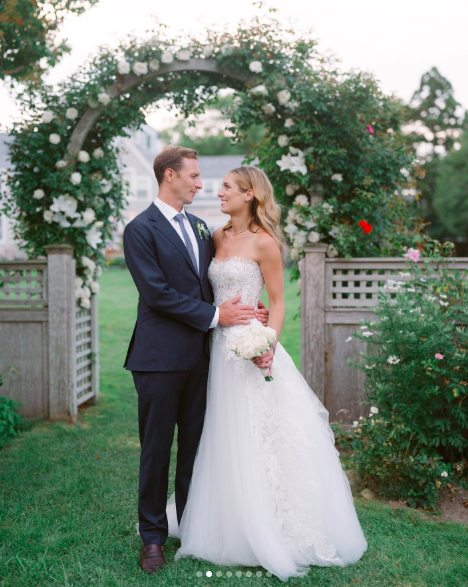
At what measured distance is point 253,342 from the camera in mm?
2871

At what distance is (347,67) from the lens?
534 cm

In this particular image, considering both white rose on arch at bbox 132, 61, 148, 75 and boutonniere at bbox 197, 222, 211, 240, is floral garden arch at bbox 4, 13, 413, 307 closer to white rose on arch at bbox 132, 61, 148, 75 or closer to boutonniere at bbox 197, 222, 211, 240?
white rose on arch at bbox 132, 61, 148, 75

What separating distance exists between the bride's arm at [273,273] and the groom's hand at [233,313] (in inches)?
6.2

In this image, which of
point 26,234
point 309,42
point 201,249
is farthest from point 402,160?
point 26,234

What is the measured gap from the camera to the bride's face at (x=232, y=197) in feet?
10.6

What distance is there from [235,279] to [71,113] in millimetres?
3503

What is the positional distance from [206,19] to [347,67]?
1422 mm

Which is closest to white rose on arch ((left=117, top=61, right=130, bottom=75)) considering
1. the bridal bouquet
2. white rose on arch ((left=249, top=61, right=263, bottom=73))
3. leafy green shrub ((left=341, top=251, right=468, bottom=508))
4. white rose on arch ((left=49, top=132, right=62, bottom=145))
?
white rose on arch ((left=49, top=132, right=62, bottom=145))

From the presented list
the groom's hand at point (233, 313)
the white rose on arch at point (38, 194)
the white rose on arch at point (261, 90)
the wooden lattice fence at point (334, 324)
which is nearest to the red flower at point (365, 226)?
the wooden lattice fence at point (334, 324)

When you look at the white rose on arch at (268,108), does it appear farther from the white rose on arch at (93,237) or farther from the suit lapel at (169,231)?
the suit lapel at (169,231)

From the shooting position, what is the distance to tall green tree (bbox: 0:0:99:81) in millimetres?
5074

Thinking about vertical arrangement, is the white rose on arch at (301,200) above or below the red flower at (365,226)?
above

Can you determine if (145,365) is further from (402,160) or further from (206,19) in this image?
(206,19)

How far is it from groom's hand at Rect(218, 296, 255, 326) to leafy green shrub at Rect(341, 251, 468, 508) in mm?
1363
